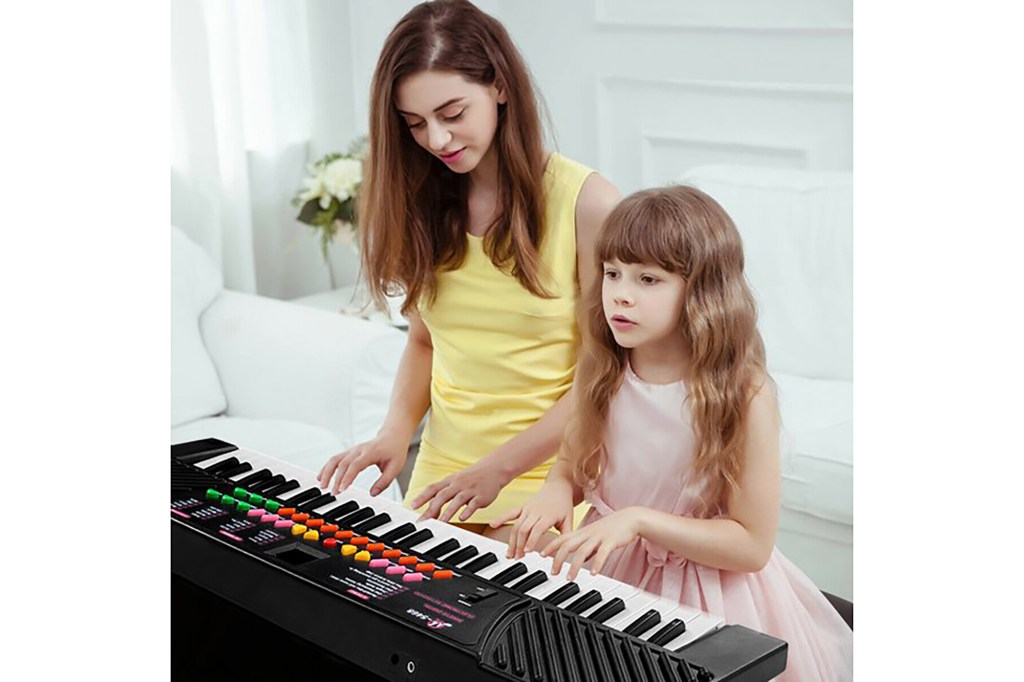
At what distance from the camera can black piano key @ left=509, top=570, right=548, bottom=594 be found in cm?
92

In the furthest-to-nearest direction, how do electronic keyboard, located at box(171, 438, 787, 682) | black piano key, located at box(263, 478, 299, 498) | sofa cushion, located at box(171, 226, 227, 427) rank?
1. sofa cushion, located at box(171, 226, 227, 427)
2. black piano key, located at box(263, 478, 299, 498)
3. electronic keyboard, located at box(171, 438, 787, 682)

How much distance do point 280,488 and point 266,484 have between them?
20 millimetres

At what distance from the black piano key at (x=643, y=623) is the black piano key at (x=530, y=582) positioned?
0.09 m

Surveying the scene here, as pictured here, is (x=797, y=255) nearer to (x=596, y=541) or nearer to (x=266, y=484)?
(x=596, y=541)

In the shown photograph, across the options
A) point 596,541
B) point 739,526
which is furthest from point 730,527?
point 596,541

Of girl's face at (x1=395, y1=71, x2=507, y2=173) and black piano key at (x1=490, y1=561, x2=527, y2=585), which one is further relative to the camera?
girl's face at (x1=395, y1=71, x2=507, y2=173)

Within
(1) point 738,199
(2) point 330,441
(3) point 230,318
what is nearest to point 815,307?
(1) point 738,199

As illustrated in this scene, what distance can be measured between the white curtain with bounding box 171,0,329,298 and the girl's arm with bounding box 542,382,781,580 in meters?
0.75

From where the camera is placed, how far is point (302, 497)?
1130 millimetres

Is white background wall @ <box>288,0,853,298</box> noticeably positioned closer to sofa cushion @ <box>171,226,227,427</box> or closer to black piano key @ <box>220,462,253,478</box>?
black piano key @ <box>220,462,253,478</box>

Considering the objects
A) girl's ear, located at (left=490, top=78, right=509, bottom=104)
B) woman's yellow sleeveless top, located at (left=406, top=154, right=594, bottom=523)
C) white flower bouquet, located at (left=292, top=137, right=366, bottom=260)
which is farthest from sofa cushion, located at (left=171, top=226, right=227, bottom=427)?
girl's ear, located at (left=490, top=78, right=509, bottom=104)

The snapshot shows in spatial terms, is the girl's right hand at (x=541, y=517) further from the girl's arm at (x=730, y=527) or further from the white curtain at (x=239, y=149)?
the white curtain at (x=239, y=149)
